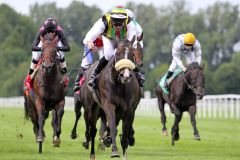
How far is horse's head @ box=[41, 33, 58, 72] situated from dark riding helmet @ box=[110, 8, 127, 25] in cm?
322

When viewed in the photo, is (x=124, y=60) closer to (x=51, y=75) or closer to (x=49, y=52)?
(x=49, y=52)

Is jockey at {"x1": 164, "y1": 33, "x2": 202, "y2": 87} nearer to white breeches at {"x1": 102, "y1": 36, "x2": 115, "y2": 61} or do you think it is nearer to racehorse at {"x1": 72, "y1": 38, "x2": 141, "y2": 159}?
white breeches at {"x1": 102, "y1": 36, "x2": 115, "y2": 61}

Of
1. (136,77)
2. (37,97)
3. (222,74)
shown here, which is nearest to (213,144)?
(37,97)

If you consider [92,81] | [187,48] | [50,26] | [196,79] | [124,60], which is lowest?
[92,81]

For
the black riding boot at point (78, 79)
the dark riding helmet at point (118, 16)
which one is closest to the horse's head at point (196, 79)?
the black riding boot at point (78, 79)

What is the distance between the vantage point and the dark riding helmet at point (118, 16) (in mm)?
14625

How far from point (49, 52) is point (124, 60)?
14.0ft

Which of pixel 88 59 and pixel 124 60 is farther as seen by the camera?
pixel 88 59

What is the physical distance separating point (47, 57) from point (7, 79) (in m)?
90.5

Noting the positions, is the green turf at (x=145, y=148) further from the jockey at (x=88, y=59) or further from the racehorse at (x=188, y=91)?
the jockey at (x=88, y=59)

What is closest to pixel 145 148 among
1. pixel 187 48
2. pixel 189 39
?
pixel 189 39

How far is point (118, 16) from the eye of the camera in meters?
14.6

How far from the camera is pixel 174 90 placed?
22.7m

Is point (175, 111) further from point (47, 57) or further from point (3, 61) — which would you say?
point (3, 61)
